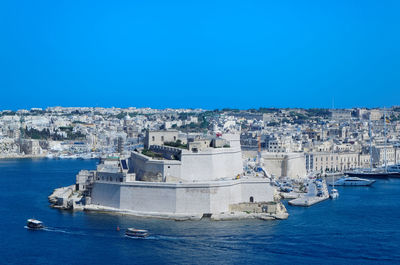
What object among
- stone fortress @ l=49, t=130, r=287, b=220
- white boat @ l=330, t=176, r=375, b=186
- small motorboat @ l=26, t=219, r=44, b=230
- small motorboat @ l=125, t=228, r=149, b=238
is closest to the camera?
small motorboat @ l=125, t=228, r=149, b=238

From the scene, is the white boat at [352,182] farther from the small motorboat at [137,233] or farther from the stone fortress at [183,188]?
the small motorboat at [137,233]

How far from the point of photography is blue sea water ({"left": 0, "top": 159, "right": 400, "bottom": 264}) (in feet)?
48.0

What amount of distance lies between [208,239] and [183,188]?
314 centimetres

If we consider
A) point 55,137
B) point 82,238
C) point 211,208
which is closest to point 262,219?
point 211,208

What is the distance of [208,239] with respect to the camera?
52.5ft

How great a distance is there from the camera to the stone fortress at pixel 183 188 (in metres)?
18.9

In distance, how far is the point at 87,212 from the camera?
19812 mm

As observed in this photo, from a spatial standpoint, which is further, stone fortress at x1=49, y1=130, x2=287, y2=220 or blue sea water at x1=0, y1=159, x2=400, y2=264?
stone fortress at x1=49, y1=130, x2=287, y2=220

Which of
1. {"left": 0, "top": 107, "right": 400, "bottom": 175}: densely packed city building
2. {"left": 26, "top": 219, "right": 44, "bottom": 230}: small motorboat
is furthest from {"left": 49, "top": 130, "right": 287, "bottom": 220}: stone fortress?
{"left": 0, "top": 107, "right": 400, "bottom": 175}: densely packed city building

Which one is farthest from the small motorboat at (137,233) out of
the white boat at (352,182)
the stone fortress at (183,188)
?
the white boat at (352,182)

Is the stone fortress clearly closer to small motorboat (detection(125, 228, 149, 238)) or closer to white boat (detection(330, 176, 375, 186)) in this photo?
small motorboat (detection(125, 228, 149, 238))

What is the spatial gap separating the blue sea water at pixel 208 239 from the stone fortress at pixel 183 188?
640 millimetres

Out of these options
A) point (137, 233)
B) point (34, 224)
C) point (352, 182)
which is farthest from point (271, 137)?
point (137, 233)

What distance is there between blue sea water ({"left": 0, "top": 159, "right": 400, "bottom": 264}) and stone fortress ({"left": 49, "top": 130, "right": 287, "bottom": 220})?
0.64 metres
